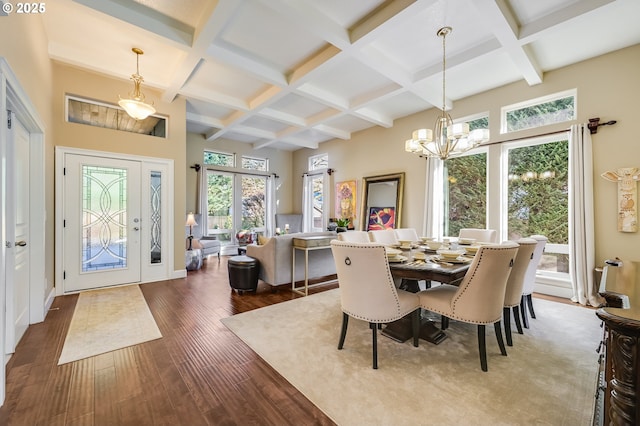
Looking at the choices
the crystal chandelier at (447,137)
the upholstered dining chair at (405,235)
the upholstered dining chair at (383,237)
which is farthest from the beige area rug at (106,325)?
the crystal chandelier at (447,137)

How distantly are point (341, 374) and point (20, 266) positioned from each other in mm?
3232

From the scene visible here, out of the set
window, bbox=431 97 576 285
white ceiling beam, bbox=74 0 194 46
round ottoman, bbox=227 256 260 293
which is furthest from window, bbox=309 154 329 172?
white ceiling beam, bbox=74 0 194 46

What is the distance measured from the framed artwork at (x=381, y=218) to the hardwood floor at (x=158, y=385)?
4266mm

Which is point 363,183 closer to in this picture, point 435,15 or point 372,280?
point 435,15

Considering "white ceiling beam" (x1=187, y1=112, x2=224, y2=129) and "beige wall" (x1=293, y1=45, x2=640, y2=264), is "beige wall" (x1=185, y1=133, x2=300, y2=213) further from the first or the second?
"beige wall" (x1=293, y1=45, x2=640, y2=264)

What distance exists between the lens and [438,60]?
3678 millimetres

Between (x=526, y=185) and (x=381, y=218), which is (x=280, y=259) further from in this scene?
(x=526, y=185)

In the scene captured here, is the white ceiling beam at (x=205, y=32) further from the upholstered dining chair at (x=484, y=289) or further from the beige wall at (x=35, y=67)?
the upholstered dining chair at (x=484, y=289)

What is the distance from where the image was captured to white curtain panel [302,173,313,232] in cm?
847

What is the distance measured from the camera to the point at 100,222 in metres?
4.11

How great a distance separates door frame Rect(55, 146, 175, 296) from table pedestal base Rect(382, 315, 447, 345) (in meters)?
3.96

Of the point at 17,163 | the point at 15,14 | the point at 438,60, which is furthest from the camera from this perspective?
the point at 438,60

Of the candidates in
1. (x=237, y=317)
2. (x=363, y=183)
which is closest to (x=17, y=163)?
(x=237, y=317)

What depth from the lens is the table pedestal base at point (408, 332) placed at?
2531mm
